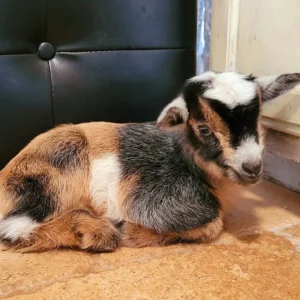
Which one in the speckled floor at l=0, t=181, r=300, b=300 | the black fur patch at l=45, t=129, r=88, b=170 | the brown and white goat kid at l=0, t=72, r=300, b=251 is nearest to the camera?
the speckled floor at l=0, t=181, r=300, b=300

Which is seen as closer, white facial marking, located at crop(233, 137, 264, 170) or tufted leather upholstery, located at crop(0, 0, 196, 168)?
white facial marking, located at crop(233, 137, 264, 170)

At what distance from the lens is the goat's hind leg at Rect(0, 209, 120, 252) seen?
3.05 feet

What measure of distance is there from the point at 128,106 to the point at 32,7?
0.43 meters

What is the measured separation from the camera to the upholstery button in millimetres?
Answer: 1220

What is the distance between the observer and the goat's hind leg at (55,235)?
0.93m

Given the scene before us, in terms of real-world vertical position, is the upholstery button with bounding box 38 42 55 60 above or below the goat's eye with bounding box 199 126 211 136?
above

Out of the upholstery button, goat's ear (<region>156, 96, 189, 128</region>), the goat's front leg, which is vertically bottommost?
the goat's front leg

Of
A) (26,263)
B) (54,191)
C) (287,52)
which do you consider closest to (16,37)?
(54,191)

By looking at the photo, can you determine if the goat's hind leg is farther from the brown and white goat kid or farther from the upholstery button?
the upholstery button

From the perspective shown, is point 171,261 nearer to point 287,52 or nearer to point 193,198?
point 193,198

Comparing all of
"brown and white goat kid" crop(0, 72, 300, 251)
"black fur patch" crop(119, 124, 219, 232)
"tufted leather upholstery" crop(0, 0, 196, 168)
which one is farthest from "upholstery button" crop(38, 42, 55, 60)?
"black fur patch" crop(119, 124, 219, 232)

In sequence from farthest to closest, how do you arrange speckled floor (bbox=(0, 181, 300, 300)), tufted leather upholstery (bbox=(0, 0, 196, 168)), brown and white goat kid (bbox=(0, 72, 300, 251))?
tufted leather upholstery (bbox=(0, 0, 196, 168)) < brown and white goat kid (bbox=(0, 72, 300, 251)) < speckled floor (bbox=(0, 181, 300, 300))

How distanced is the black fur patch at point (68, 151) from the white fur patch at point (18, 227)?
15cm

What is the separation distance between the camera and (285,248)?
3.13 ft
